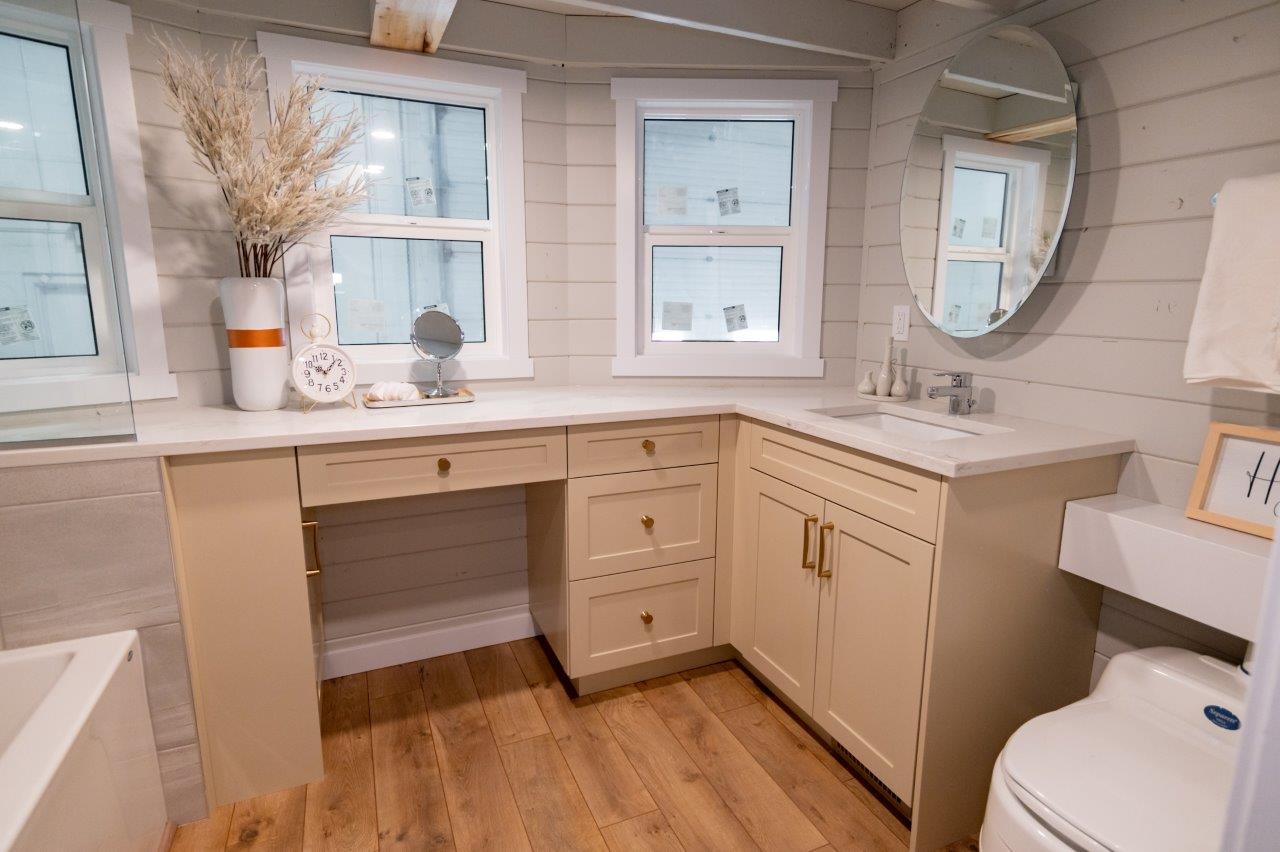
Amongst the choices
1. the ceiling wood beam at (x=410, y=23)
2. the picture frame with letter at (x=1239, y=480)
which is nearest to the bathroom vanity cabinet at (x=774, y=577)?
the picture frame with letter at (x=1239, y=480)

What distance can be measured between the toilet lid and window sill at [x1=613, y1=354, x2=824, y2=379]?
1496 millimetres

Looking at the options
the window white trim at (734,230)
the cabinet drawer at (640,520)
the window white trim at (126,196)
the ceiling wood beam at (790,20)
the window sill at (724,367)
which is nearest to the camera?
the window white trim at (126,196)

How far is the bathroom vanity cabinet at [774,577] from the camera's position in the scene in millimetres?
1604

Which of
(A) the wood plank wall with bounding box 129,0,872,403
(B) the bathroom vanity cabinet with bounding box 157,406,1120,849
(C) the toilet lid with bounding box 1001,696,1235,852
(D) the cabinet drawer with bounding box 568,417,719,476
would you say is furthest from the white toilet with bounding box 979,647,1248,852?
(A) the wood plank wall with bounding box 129,0,872,403

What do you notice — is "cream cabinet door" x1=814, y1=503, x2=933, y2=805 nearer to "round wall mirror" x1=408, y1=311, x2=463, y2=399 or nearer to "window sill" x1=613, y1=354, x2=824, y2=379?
"window sill" x1=613, y1=354, x2=824, y2=379

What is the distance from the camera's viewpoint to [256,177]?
1.81 metres

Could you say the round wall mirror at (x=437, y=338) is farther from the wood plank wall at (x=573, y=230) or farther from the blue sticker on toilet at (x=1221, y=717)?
the blue sticker on toilet at (x=1221, y=717)

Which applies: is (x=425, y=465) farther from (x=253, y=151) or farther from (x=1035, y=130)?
(x=1035, y=130)

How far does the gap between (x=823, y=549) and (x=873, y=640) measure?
0.27m

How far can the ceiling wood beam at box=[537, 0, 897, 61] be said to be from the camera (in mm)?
2025

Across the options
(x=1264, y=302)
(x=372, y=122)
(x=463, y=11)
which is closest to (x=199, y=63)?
(x=372, y=122)

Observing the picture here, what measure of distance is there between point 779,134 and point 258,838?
2774mm

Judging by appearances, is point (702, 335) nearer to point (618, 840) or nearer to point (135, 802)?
point (618, 840)

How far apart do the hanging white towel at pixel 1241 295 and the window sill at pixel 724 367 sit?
4.30 ft
